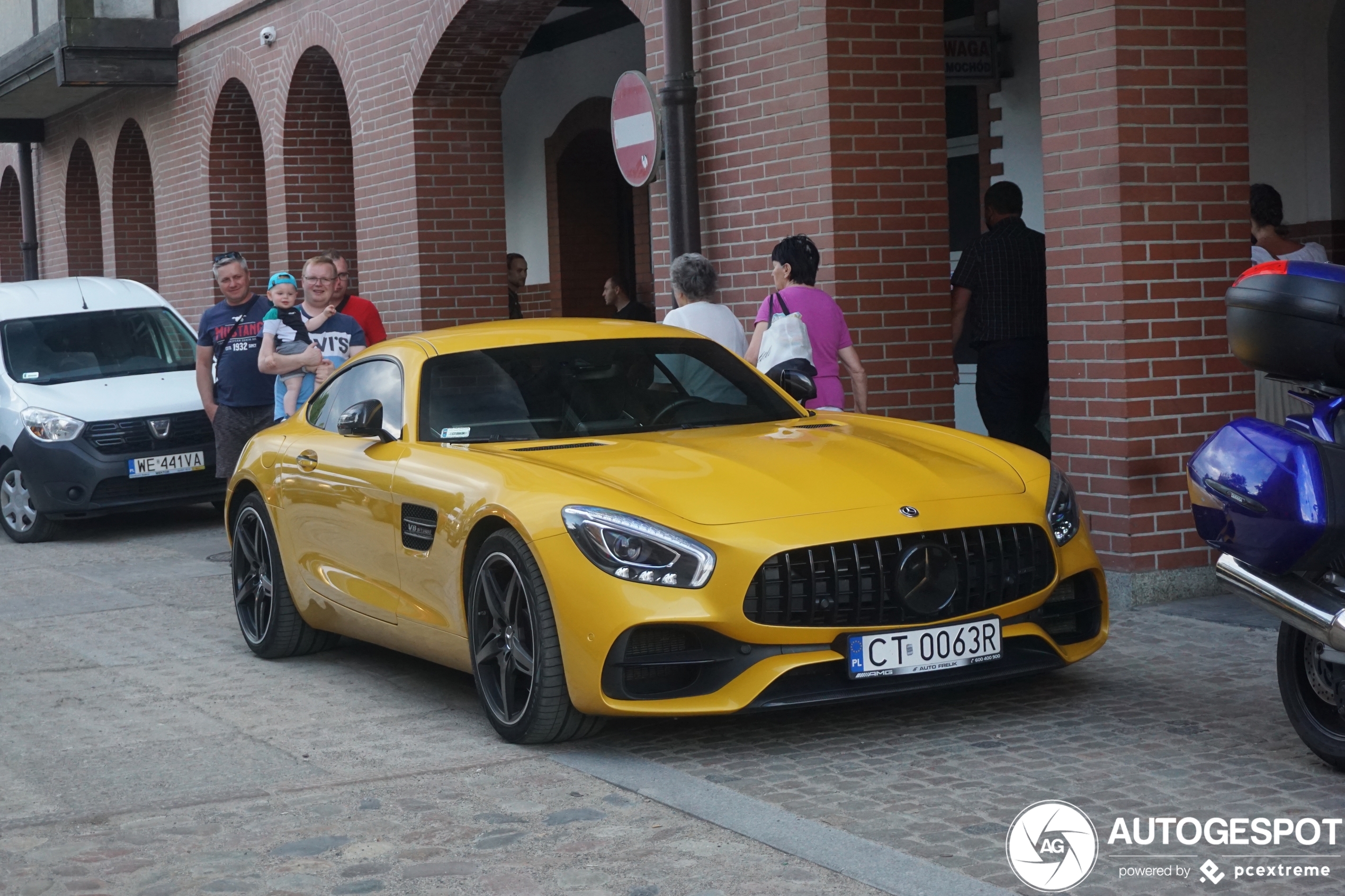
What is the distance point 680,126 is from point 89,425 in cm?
472

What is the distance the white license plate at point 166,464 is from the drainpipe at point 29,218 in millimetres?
15460

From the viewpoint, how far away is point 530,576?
5.56 meters

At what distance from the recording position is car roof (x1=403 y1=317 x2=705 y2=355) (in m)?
6.82

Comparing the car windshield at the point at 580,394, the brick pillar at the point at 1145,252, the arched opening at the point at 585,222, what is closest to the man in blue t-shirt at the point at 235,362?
the car windshield at the point at 580,394

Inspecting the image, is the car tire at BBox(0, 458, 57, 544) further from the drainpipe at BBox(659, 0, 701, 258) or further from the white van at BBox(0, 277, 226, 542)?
the drainpipe at BBox(659, 0, 701, 258)

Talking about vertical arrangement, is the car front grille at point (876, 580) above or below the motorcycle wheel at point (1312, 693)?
above

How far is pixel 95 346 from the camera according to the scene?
13375 millimetres

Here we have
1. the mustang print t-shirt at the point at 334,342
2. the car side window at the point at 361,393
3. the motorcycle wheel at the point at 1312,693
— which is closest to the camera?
the motorcycle wheel at the point at 1312,693

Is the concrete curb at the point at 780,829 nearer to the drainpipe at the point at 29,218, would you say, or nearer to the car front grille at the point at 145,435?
the car front grille at the point at 145,435

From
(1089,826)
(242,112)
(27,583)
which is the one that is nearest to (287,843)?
(1089,826)

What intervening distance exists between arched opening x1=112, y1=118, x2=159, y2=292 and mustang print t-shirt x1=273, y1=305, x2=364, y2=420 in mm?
12841

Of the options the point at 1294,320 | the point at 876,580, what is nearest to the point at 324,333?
the point at 876,580

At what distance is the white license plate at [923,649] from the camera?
5414mm

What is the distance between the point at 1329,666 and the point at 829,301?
12.0 ft
